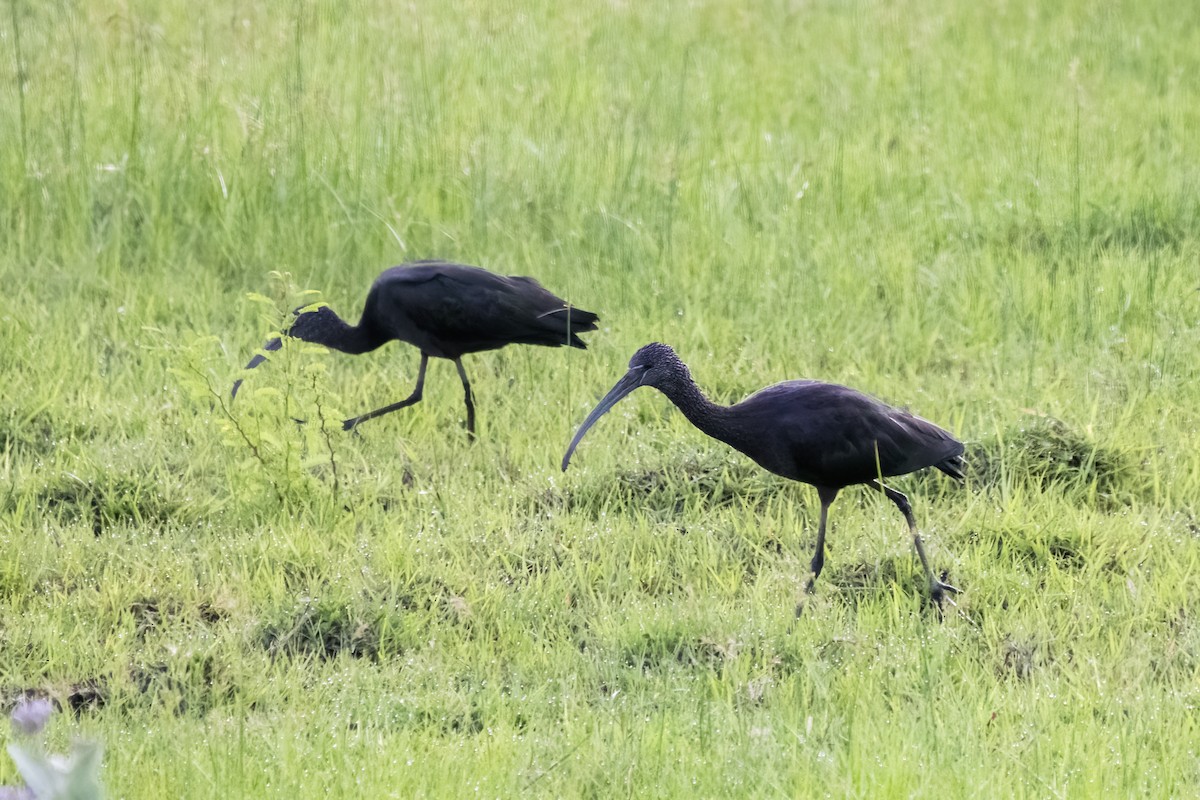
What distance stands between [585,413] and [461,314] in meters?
0.62

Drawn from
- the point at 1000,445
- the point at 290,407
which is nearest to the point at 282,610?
the point at 290,407

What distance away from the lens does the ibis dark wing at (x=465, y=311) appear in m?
5.49

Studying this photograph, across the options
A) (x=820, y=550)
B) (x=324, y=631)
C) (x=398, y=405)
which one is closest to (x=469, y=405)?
(x=398, y=405)

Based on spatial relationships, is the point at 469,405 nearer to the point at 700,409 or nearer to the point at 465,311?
the point at 465,311

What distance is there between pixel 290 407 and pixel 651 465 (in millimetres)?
1280

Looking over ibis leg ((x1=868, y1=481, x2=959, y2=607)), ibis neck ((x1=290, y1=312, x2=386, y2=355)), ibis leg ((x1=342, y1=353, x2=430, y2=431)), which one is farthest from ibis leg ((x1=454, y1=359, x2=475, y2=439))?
ibis leg ((x1=868, y1=481, x2=959, y2=607))

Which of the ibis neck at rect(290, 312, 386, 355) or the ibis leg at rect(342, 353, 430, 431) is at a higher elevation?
the ibis neck at rect(290, 312, 386, 355)

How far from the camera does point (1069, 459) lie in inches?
202

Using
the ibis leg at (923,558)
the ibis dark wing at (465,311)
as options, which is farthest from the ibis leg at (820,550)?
the ibis dark wing at (465,311)

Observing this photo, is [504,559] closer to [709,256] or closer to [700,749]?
[700,749]

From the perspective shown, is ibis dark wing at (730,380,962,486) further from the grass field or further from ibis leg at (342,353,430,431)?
ibis leg at (342,353,430,431)

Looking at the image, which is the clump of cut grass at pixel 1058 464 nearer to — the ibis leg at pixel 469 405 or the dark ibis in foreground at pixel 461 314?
the dark ibis in foreground at pixel 461 314

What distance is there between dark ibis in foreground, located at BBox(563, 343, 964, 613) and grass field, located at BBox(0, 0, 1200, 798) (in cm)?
32

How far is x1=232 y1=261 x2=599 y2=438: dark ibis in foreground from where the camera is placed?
5.49m
